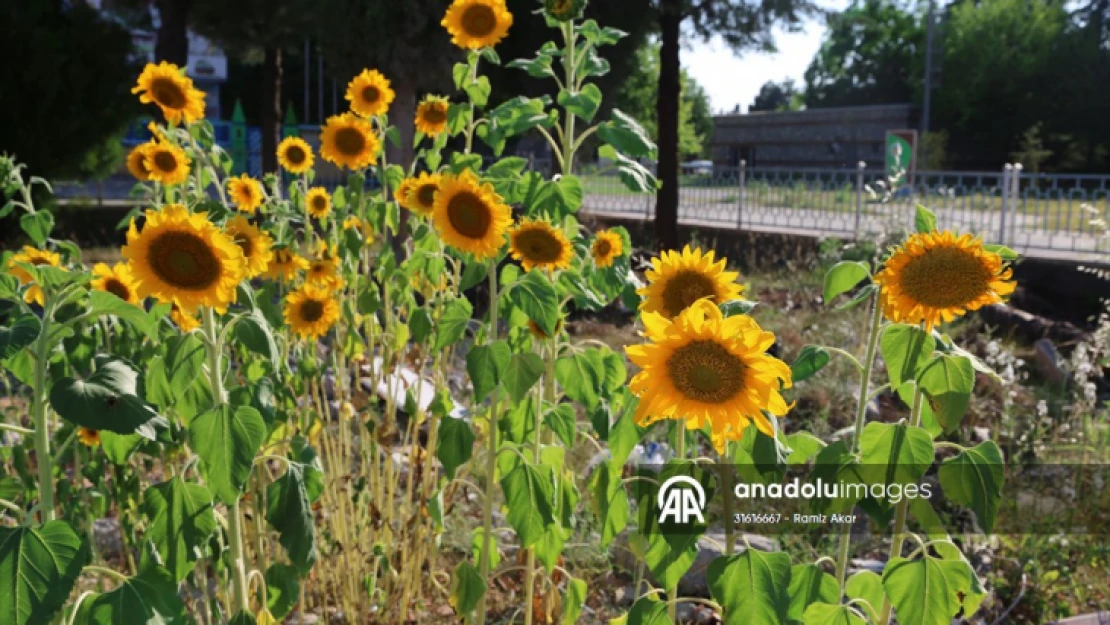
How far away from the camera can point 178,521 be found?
1658mm

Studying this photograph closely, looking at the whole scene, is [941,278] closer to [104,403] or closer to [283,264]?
[104,403]

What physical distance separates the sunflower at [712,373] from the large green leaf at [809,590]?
0.37 meters

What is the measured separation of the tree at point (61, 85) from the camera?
12633mm

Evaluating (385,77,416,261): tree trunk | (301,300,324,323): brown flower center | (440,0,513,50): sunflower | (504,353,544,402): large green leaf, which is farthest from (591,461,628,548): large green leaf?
(385,77,416,261): tree trunk

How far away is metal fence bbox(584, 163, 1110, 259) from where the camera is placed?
1105cm

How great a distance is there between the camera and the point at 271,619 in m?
2.19

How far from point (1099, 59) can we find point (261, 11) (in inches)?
1414

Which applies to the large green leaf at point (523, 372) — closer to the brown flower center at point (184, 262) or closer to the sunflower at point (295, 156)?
the brown flower center at point (184, 262)

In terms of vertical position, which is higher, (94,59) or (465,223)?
(94,59)

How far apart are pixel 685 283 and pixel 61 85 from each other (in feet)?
43.7

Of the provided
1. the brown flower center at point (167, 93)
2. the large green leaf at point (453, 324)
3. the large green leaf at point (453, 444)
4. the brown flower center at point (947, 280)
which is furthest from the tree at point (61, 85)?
the brown flower center at point (947, 280)

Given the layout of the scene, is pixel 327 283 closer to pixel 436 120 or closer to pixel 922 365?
pixel 436 120

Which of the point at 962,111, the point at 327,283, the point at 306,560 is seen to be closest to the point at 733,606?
the point at 306,560

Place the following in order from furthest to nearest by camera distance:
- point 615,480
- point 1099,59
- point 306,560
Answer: point 1099,59
point 615,480
point 306,560
